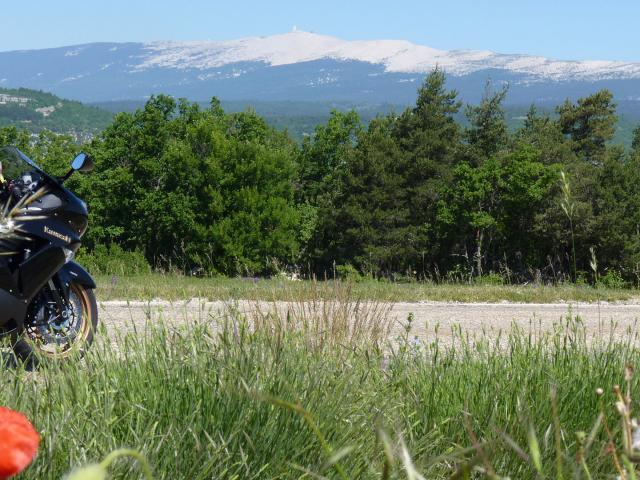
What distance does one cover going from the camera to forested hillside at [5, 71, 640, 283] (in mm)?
55281

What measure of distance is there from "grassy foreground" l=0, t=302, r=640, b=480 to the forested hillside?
48.2m

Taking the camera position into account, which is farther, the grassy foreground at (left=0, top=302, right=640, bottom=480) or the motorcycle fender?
the motorcycle fender

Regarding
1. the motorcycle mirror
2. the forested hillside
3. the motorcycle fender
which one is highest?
the motorcycle mirror

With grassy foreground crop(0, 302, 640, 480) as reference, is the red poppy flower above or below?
above

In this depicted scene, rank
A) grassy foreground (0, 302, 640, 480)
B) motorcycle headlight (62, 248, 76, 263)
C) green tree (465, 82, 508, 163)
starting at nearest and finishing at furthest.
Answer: grassy foreground (0, 302, 640, 480), motorcycle headlight (62, 248, 76, 263), green tree (465, 82, 508, 163)

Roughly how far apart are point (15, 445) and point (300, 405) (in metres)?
2.18

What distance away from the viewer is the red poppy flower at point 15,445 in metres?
0.91

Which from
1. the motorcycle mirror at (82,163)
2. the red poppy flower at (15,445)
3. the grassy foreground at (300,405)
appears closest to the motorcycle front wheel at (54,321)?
the motorcycle mirror at (82,163)

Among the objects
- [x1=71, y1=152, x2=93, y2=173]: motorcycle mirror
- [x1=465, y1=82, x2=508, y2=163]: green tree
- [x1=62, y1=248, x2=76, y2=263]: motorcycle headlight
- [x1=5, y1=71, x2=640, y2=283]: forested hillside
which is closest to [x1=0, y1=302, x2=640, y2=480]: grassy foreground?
[x1=62, y1=248, x2=76, y2=263]: motorcycle headlight

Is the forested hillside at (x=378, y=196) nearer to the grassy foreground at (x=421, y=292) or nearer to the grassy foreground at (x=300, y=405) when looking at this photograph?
the grassy foreground at (x=421, y=292)

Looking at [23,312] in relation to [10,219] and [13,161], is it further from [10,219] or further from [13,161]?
[13,161]

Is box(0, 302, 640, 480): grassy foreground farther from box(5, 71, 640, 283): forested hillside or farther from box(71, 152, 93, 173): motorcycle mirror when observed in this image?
box(5, 71, 640, 283): forested hillside

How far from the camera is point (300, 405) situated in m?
3.09

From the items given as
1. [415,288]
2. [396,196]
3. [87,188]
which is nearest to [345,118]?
[396,196]
